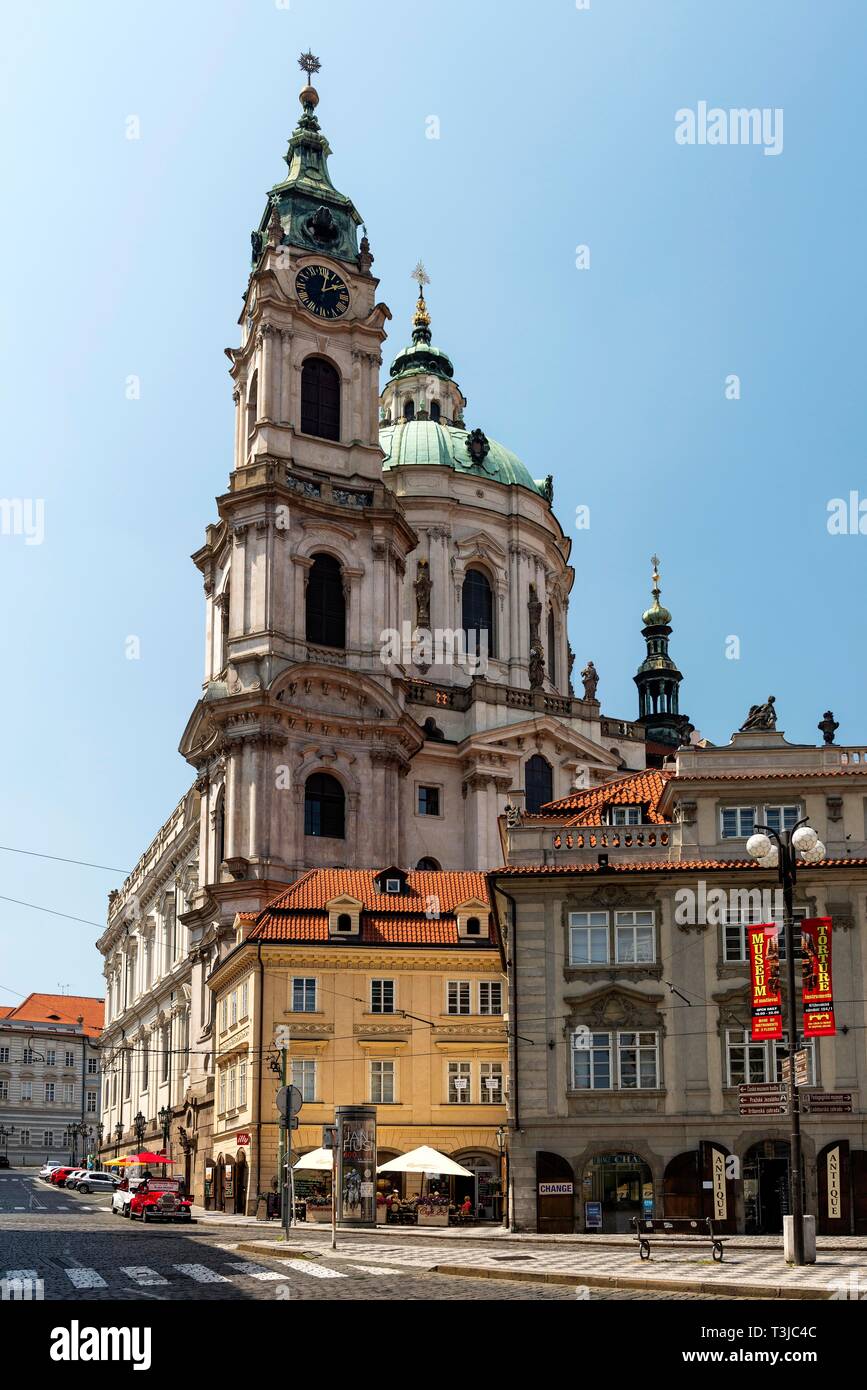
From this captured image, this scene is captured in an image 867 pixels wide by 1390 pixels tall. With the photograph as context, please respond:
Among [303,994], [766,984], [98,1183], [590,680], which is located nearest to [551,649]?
[590,680]

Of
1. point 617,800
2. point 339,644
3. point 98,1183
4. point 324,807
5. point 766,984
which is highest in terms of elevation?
point 339,644

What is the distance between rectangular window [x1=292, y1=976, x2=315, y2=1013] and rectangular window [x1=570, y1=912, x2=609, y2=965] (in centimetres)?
Result: 1397

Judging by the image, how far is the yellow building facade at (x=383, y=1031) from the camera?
174 ft

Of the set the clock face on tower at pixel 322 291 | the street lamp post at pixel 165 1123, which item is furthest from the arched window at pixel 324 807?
the clock face on tower at pixel 322 291

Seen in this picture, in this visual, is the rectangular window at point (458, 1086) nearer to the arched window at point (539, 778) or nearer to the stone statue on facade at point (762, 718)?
the stone statue on facade at point (762, 718)

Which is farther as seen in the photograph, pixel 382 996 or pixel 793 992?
pixel 382 996

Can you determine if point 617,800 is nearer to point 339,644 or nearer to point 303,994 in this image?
point 303,994

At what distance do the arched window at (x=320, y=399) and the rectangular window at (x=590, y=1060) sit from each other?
46749mm

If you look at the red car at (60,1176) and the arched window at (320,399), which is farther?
the red car at (60,1176)

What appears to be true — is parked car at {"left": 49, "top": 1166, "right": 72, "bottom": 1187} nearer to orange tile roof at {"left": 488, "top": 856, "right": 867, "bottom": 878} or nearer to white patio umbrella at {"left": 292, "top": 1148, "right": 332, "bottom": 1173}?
white patio umbrella at {"left": 292, "top": 1148, "right": 332, "bottom": 1173}

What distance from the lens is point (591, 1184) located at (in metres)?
41.1

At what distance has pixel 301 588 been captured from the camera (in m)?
77.3

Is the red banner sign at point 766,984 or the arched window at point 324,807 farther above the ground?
the arched window at point 324,807

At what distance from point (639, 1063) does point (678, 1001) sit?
1.83 meters
